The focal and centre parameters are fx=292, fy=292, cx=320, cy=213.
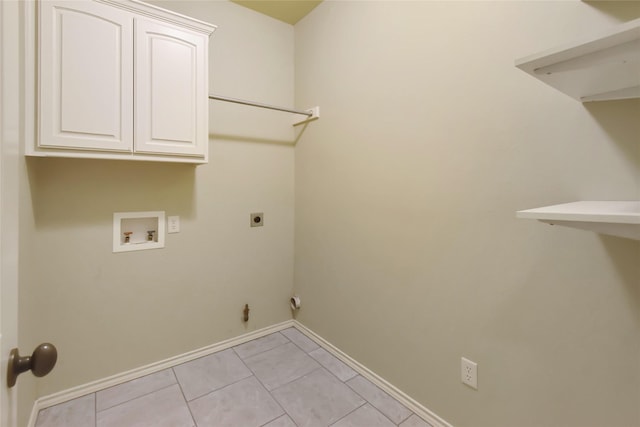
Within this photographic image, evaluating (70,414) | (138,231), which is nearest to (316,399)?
(70,414)

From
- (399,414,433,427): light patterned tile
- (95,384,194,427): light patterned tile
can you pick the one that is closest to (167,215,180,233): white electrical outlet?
(95,384,194,427): light patterned tile

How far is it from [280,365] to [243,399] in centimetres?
39

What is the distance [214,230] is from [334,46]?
1660 mm

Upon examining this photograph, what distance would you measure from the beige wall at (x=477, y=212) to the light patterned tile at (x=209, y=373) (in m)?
0.76

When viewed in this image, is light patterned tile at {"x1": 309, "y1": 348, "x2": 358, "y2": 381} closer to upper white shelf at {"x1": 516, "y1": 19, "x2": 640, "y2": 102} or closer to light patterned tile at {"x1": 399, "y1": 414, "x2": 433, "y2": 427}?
light patterned tile at {"x1": 399, "y1": 414, "x2": 433, "y2": 427}

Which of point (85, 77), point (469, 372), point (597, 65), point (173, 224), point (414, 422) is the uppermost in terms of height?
point (85, 77)

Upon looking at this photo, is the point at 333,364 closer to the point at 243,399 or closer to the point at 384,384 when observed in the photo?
the point at 384,384

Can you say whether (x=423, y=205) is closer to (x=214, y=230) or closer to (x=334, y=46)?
(x=334, y=46)

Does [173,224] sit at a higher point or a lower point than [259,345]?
higher

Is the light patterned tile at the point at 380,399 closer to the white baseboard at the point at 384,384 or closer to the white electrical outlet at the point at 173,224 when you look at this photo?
the white baseboard at the point at 384,384

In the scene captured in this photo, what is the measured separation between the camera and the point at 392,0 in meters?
1.71

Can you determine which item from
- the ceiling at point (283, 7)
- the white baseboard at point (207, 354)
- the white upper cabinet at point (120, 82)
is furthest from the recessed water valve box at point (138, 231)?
the ceiling at point (283, 7)

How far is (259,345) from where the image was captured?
237 cm

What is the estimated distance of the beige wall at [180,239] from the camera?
5.55ft
